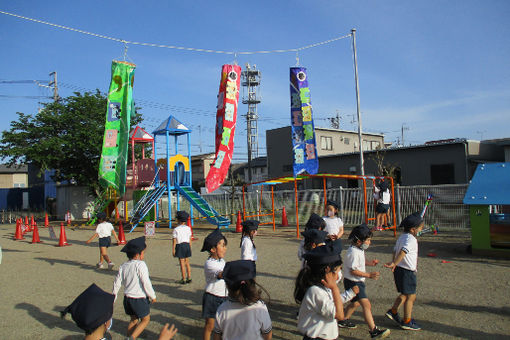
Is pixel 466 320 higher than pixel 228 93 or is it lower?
lower

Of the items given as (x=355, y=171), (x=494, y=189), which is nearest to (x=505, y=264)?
(x=494, y=189)

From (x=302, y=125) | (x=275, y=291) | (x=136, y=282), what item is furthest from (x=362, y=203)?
(x=136, y=282)

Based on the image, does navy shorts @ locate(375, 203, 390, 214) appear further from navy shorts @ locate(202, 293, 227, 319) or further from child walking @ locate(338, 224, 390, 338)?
navy shorts @ locate(202, 293, 227, 319)

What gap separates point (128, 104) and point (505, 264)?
38.8 feet

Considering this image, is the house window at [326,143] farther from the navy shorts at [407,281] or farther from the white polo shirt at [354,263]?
the white polo shirt at [354,263]

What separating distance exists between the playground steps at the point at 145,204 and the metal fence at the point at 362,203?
4.44 metres

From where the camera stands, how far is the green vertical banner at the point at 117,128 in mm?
13234

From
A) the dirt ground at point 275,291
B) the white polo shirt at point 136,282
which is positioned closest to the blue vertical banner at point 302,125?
the dirt ground at point 275,291

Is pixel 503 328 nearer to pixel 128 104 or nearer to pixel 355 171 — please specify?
pixel 128 104

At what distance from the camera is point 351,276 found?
15.5 ft

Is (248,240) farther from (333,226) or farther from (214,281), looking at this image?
(333,226)

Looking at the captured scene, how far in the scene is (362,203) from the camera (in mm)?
16516

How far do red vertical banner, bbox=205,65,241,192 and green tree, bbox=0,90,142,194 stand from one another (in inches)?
536

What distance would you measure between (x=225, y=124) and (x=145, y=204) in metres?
7.98
